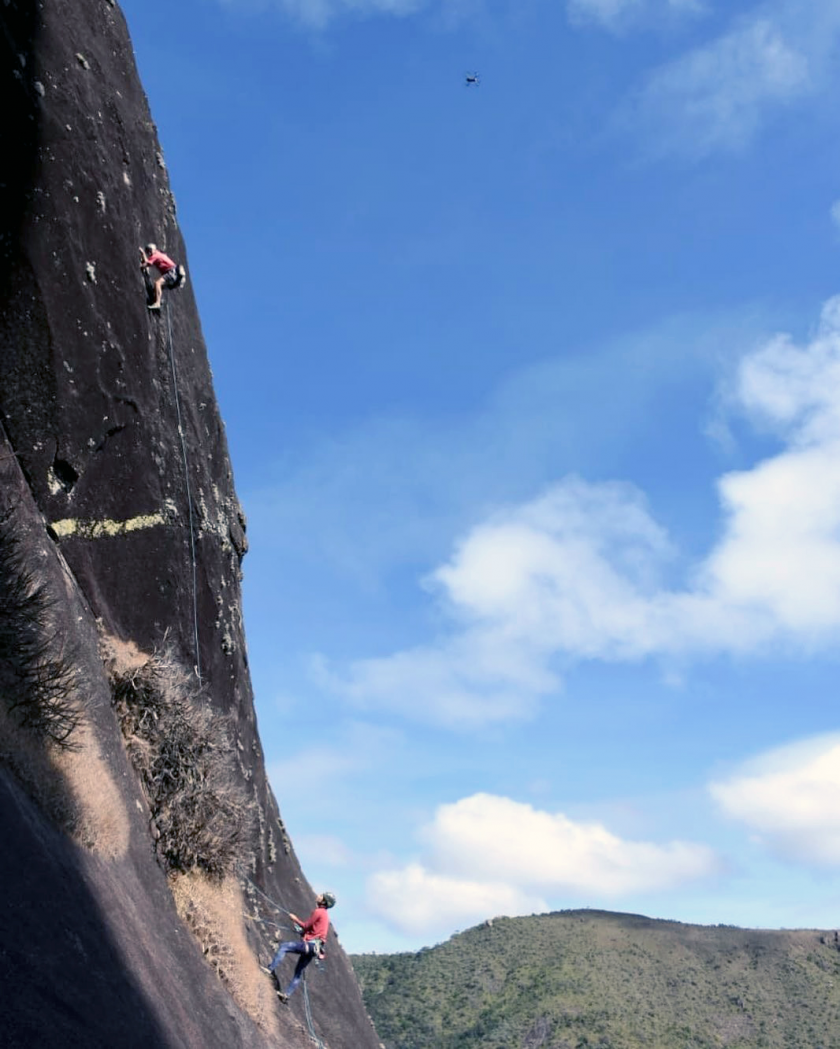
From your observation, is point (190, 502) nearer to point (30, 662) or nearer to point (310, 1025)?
point (30, 662)

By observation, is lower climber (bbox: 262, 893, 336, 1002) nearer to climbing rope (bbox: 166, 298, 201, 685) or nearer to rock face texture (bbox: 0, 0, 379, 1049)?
rock face texture (bbox: 0, 0, 379, 1049)

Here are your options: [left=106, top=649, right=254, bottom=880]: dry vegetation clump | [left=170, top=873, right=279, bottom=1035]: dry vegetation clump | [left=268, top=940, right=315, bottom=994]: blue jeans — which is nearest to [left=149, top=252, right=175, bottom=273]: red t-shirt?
[left=106, top=649, right=254, bottom=880]: dry vegetation clump

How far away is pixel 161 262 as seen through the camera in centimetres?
1717

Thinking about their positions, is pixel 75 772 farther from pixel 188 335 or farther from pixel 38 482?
pixel 188 335

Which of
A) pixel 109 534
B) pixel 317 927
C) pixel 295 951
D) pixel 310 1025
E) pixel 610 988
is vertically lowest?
pixel 610 988

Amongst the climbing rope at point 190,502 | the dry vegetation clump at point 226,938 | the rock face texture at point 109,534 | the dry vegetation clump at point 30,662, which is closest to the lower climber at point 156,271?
the rock face texture at point 109,534

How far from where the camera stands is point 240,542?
68.4 ft

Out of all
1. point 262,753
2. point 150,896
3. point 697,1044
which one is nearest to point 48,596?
point 150,896

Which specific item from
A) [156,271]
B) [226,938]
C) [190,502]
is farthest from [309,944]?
[156,271]

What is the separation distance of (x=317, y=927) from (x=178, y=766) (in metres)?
3.80

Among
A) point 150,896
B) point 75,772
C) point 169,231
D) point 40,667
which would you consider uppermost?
point 169,231

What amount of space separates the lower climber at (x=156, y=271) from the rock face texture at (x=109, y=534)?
1.06ft

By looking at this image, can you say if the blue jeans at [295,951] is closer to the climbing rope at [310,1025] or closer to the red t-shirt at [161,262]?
the climbing rope at [310,1025]

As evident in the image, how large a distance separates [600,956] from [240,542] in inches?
3648
